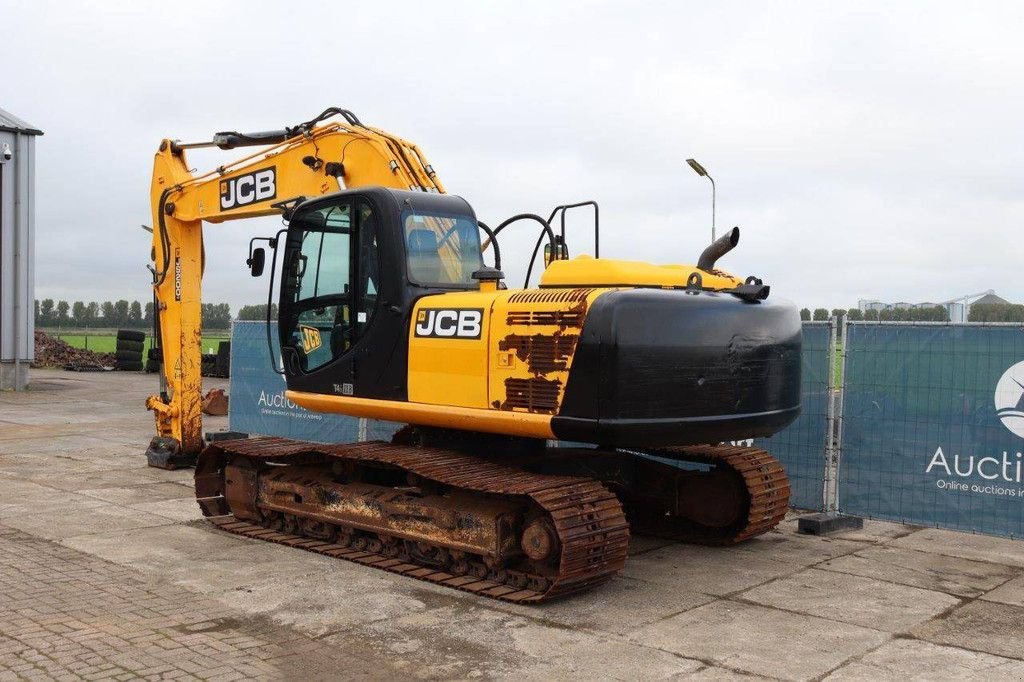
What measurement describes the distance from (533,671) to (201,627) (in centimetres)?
207

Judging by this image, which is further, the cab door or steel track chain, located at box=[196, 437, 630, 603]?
the cab door

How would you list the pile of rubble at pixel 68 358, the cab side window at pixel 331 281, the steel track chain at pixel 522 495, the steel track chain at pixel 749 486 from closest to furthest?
the steel track chain at pixel 522 495, the cab side window at pixel 331 281, the steel track chain at pixel 749 486, the pile of rubble at pixel 68 358

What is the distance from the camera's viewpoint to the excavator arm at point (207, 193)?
9.70 meters

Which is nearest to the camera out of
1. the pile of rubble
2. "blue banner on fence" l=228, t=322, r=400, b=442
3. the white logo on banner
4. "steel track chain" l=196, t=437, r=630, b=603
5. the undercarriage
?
"steel track chain" l=196, t=437, r=630, b=603

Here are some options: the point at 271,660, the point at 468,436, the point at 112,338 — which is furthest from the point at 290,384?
the point at 112,338

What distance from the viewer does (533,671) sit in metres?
5.55

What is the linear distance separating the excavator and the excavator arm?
44 millimetres

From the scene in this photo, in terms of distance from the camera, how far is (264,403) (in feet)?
48.9

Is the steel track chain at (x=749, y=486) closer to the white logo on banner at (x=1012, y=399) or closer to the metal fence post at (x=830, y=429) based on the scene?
the metal fence post at (x=830, y=429)

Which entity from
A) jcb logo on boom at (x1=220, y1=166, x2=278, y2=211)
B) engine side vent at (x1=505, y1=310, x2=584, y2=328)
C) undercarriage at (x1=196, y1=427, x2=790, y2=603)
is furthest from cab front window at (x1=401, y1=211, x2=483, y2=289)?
jcb logo on boom at (x1=220, y1=166, x2=278, y2=211)

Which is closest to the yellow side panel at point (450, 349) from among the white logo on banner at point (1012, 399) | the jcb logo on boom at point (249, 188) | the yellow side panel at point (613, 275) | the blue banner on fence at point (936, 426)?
the yellow side panel at point (613, 275)

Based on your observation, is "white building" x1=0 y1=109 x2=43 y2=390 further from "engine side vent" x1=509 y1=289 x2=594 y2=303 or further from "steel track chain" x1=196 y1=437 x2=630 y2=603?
"engine side vent" x1=509 y1=289 x2=594 y2=303

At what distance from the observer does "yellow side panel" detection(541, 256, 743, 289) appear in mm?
7281

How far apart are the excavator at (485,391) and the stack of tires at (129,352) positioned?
25.2 m
